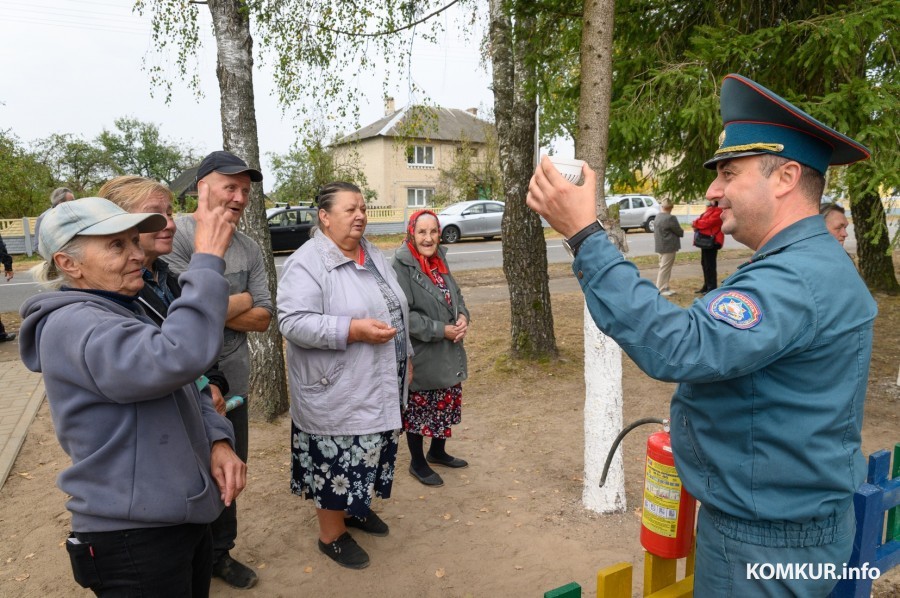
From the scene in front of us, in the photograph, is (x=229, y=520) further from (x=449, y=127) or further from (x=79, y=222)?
(x=449, y=127)

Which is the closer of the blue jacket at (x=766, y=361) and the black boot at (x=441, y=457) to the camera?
the blue jacket at (x=766, y=361)

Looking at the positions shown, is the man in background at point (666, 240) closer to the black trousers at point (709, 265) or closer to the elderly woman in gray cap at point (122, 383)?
the black trousers at point (709, 265)

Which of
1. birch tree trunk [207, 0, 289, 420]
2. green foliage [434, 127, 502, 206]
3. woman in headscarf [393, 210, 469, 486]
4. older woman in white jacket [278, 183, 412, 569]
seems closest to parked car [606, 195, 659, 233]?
green foliage [434, 127, 502, 206]

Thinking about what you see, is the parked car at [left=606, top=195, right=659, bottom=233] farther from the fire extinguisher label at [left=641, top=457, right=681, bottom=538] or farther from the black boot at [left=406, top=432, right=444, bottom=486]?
the fire extinguisher label at [left=641, top=457, right=681, bottom=538]

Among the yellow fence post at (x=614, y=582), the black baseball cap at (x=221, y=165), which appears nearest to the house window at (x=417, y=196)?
the black baseball cap at (x=221, y=165)

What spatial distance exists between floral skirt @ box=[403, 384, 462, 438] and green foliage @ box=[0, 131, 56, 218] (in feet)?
72.7

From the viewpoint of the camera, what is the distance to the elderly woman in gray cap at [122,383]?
167cm

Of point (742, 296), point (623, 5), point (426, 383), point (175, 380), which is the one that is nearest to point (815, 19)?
point (623, 5)

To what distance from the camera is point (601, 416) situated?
3.77 m

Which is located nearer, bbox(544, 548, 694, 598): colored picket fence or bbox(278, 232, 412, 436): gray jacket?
bbox(544, 548, 694, 598): colored picket fence

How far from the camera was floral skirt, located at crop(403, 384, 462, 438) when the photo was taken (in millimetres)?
4281

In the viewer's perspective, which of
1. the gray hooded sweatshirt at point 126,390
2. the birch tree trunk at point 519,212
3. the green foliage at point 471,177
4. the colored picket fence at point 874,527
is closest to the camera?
the gray hooded sweatshirt at point 126,390

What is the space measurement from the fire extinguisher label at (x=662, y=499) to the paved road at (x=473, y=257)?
10550 mm

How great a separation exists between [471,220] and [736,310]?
21578mm
